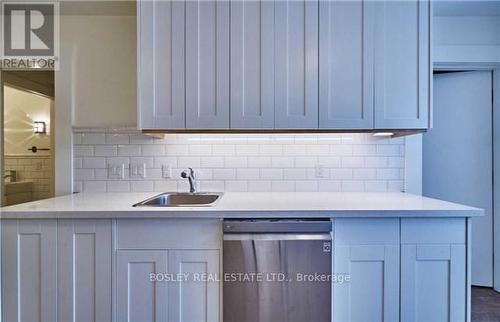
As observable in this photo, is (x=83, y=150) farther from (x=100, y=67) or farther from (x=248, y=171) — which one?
(x=248, y=171)

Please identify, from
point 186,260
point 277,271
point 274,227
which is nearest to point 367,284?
point 277,271

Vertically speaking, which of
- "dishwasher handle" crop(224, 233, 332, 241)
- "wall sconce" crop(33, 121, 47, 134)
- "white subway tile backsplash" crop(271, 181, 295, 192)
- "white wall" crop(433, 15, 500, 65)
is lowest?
"dishwasher handle" crop(224, 233, 332, 241)

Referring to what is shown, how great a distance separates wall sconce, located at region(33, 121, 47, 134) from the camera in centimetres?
461

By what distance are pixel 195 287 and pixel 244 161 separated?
1.01 metres

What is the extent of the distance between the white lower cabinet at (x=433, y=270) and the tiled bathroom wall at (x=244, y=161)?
0.70m

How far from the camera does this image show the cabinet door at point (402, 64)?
1.86 m

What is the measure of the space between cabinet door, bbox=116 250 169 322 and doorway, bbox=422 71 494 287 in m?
2.47

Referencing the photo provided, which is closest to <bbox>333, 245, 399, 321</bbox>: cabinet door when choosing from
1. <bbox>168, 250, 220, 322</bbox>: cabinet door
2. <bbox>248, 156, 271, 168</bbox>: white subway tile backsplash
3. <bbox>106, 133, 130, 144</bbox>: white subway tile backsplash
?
<bbox>168, 250, 220, 322</bbox>: cabinet door

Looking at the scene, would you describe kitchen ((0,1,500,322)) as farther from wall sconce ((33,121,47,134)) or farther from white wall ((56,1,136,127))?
wall sconce ((33,121,47,134))

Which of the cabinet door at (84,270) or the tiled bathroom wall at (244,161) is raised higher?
the tiled bathroom wall at (244,161)

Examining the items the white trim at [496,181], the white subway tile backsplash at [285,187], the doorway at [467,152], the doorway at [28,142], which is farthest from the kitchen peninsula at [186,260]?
the doorway at [28,142]

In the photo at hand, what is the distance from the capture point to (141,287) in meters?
1.62

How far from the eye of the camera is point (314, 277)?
1602 mm

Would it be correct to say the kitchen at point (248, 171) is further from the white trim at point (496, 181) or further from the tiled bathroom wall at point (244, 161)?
the white trim at point (496, 181)
